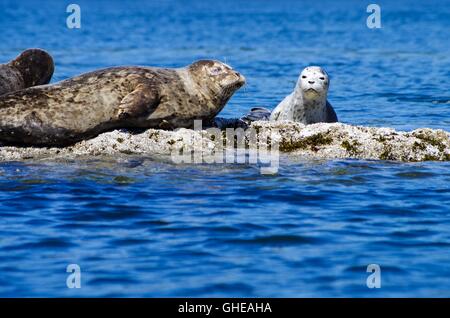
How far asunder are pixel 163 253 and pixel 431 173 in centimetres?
347

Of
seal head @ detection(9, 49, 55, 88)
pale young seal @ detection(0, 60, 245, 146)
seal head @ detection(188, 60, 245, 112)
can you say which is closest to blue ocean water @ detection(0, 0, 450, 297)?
pale young seal @ detection(0, 60, 245, 146)

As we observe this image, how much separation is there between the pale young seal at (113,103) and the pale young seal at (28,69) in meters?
1.55

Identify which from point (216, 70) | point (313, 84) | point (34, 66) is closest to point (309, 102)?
point (313, 84)

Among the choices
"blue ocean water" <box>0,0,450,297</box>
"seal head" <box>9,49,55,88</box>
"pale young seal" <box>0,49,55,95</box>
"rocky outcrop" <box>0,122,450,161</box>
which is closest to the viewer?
"blue ocean water" <box>0,0,450,297</box>

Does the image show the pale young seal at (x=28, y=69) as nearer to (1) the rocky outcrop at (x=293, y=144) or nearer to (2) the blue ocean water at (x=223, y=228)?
(1) the rocky outcrop at (x=293, y=144)

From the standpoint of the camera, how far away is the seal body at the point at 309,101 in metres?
11.2

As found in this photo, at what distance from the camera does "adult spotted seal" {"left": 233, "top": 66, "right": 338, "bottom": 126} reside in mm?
11250

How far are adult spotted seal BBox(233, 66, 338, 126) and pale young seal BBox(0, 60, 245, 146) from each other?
2.45 ft

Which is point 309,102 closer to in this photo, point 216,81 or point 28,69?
point 216,81

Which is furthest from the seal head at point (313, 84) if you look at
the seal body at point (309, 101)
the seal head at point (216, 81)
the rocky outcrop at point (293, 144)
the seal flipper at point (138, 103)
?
the seal flipper at point (138, 103)

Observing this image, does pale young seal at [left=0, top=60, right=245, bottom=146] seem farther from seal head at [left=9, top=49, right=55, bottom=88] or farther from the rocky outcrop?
seal head at [left=9, top=49, right=55, bottom=88]

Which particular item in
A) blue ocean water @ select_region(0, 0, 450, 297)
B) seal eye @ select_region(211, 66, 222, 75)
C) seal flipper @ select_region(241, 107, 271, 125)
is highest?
seal eye @ select_region(211, 66, 222, 75)

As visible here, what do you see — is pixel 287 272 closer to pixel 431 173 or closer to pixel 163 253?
pixel 163 253

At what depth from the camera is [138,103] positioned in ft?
32.5
